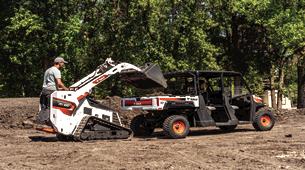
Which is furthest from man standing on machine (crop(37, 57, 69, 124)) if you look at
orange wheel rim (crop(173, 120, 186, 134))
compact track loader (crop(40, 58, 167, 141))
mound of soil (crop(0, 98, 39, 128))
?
mound of soil (crop(0, 98, 39, 128))

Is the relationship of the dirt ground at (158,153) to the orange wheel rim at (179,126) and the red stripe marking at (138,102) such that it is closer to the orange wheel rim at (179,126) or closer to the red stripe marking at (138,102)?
the orange wheel rim at (179,126)

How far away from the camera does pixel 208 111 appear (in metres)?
15.5

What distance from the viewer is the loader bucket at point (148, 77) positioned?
568 inches

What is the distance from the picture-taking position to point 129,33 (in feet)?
111

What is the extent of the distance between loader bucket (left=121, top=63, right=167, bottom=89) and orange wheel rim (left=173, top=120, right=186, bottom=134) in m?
1.13

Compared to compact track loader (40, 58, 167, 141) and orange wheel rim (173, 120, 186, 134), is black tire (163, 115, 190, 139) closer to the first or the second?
orange wheel rim (173, 120, 186, 134)

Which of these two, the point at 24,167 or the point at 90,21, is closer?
the point at 24,167

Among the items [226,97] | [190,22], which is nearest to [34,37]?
[190,22]

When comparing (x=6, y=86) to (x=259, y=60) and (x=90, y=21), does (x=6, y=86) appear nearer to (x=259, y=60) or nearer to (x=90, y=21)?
(x=90, y=21)

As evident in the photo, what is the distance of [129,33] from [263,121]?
18.2 m

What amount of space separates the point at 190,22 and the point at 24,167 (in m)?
24.7

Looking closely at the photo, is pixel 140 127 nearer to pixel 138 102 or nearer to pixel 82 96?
pixel 138 102

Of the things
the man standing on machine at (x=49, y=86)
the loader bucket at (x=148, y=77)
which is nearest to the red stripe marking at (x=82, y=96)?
the man standing on machine at (x=49, y=86)

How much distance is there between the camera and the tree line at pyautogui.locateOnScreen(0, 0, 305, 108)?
32469mm
